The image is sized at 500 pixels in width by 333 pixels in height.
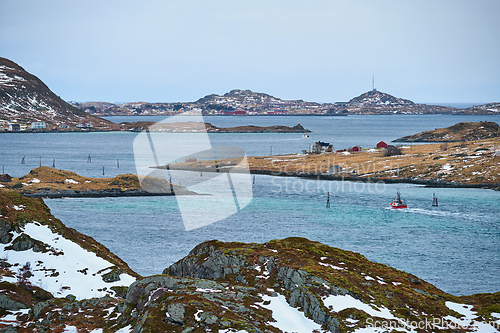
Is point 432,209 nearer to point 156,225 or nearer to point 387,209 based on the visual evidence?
point 387,209

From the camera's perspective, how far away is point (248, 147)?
18888cm

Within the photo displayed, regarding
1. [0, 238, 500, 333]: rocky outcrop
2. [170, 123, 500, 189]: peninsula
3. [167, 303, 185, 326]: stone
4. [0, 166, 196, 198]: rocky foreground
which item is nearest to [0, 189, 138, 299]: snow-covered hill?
[0, 238, 500, 333]: rocky outcrop

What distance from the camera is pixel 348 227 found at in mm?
61688

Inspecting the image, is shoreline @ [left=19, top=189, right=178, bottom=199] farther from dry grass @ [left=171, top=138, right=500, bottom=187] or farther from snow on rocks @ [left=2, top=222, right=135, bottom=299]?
snow on rocks @ [left=2, top=222, right=135, bottom=299]

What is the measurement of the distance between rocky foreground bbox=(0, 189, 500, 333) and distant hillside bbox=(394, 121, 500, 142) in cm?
16144

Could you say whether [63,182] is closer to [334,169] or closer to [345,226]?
[345,226]

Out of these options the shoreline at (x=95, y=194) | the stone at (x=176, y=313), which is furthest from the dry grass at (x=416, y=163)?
the stone at (x=176, y=313)

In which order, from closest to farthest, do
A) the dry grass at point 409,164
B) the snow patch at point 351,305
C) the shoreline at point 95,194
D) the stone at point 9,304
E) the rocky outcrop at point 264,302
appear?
the rocky outcrop at point 264,302, the snow patch at point 351,305, the stone at point 9,304, the shoreline at point 95,194, the dry grass at point 409,164

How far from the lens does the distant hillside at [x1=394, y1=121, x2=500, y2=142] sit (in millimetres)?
171250

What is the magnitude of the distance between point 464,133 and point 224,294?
178m

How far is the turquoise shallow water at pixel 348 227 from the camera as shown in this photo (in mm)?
45156

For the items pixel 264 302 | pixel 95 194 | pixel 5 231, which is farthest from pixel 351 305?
pixel 95 194

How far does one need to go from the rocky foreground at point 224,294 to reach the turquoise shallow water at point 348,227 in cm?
1506

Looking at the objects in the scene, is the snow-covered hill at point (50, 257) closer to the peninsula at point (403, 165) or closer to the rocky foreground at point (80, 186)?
the rocky foreground at point (80, 186)
